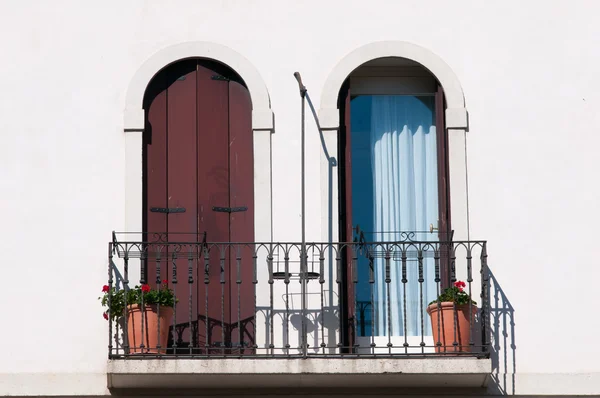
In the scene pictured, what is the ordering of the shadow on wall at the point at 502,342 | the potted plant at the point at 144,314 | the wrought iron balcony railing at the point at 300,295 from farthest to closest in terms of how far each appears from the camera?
the shadow on wall at the point at 502,342
the wrought iron balcony railing at the point at 300,295
the potted plant at the point at 144,314

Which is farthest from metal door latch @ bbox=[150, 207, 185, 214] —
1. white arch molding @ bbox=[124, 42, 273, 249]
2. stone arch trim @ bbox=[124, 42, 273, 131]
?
stone arch trim @ bbox=[124, 42, 273, 131]

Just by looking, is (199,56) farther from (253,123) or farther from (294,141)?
(294,141)

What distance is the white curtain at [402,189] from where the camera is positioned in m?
14.5

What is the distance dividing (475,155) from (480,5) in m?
1.52

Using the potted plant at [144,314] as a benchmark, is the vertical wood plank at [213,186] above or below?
above

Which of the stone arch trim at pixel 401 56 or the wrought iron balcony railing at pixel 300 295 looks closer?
the wrought iron balcony railing at pixel 300 295

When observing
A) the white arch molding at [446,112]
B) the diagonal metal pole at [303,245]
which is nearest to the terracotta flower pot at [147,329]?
the diagonal metal pole at [303,245]

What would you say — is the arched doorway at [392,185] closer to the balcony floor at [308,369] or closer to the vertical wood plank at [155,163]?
the balcony floor at [308,369]

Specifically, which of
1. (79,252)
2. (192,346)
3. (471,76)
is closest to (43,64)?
(79,252)

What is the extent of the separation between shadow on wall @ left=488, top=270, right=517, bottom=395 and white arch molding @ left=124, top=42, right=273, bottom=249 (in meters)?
2.23

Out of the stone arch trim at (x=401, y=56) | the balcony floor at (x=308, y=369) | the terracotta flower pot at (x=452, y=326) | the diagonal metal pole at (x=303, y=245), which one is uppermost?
the stone arch trim at (x=401, y=56)

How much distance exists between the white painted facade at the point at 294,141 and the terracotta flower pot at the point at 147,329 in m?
0.48

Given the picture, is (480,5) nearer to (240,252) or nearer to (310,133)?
(310,133)

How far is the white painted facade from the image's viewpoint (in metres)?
14.0
